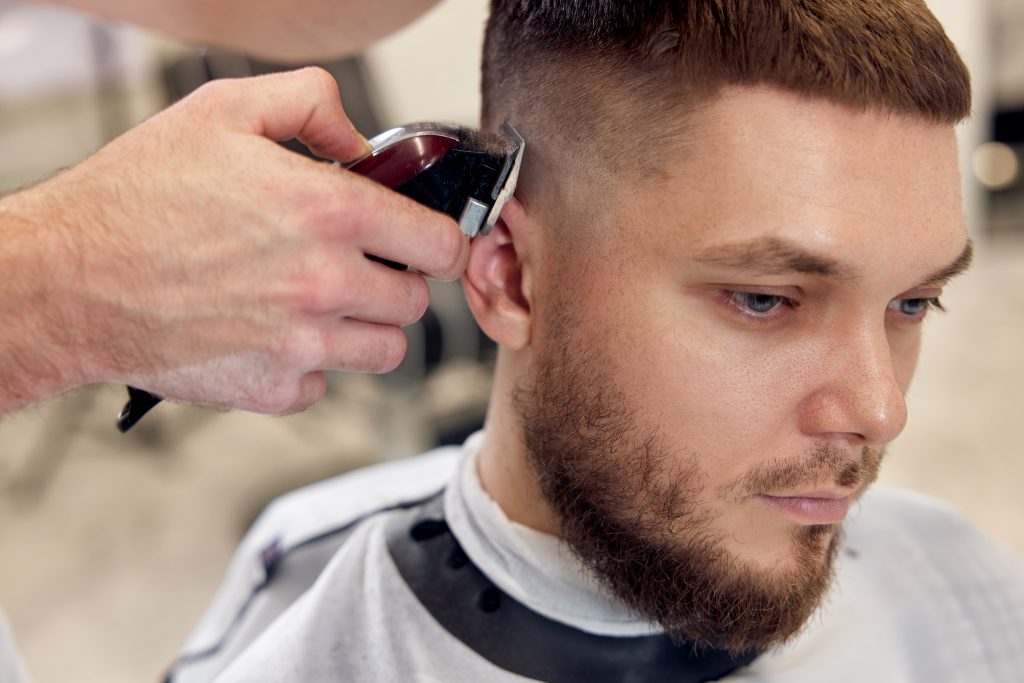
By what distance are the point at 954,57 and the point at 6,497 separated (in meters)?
3.55

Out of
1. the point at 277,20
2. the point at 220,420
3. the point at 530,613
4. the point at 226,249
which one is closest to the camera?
the point at 226,249

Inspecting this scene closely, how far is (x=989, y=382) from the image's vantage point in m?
3.85

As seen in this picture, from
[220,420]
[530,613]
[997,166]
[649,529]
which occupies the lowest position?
[220,420]

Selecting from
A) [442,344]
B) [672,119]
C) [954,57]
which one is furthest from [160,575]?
[954,57]

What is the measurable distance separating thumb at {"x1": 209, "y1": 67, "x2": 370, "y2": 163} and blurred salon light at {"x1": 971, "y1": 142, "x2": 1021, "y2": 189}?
194 inches

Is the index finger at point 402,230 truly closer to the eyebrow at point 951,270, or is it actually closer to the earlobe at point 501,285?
the earlobe at point 501,285

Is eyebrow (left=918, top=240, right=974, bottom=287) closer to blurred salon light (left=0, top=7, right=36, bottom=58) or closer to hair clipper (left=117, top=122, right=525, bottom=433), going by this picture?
hair clipper (left=117, top=122, right=525, bottom=433)

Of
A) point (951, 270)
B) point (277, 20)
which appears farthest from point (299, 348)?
point (277, 20)

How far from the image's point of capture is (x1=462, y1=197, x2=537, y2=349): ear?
1.23 meters

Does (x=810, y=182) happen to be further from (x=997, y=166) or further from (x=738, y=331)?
(x=997, y=166)

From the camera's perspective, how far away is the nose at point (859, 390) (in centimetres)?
103

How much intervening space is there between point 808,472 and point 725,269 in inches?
9.8

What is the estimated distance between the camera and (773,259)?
101 centimetres

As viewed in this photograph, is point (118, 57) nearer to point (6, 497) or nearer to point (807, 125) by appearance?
point (6, 497)
